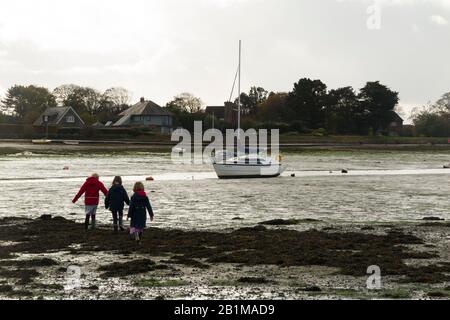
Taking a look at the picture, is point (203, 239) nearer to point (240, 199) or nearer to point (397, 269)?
point (397, 269)

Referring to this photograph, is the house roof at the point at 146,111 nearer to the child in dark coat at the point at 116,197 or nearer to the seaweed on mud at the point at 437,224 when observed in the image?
the seaweed on mud at the point at 437,224

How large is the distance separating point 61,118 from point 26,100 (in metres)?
29.0

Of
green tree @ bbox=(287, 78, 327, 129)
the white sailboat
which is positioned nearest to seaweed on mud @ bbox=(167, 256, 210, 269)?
the white sailboat

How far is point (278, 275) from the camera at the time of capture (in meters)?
13.2

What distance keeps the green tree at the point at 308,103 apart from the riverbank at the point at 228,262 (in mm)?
113341

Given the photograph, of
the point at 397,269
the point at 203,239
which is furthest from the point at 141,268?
the point at 397,269

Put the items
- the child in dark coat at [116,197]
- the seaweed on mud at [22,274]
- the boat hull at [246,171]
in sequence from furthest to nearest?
1. the boat hull at [246,171]
2. the child in dark coat at [116,197]
3. the seaweed on mud at [22,274]

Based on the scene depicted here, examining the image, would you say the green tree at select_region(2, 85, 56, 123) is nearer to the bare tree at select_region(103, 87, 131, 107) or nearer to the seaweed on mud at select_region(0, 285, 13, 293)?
the bare tree at select_region(103, 87, 131, 107)

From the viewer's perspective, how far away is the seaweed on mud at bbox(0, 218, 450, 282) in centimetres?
1405

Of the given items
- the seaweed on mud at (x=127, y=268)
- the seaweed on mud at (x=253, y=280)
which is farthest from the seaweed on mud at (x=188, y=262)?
the seaweed on mud at (x=253, y=280)

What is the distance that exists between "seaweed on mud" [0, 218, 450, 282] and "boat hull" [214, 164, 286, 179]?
27.2 m

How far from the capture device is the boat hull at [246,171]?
47.5 meters

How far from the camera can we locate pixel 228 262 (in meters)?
14.7

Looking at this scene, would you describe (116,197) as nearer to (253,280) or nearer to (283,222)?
(283,222)
